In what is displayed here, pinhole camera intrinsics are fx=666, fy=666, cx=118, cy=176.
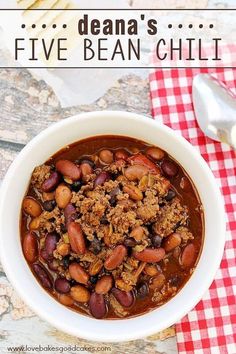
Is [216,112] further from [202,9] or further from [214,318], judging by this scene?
[214,318]

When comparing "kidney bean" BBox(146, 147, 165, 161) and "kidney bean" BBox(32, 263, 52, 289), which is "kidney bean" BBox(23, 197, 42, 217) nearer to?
"kidney bean" BBox(32, 263, 52, 289)

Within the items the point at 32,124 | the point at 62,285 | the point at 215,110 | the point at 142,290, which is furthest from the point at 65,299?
the point at 215,110

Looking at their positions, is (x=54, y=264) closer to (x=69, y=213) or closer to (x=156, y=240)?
(x=69, y=213)

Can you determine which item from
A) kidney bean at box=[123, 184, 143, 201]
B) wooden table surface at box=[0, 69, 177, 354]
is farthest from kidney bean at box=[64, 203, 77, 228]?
wooden table surface at box=[0, 69, 177, 354]

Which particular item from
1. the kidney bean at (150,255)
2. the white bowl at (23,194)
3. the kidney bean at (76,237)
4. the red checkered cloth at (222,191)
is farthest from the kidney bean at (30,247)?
the red checkered cloth at (222,191)

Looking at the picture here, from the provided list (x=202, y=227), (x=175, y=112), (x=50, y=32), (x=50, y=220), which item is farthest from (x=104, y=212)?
(x=50, y=32)
